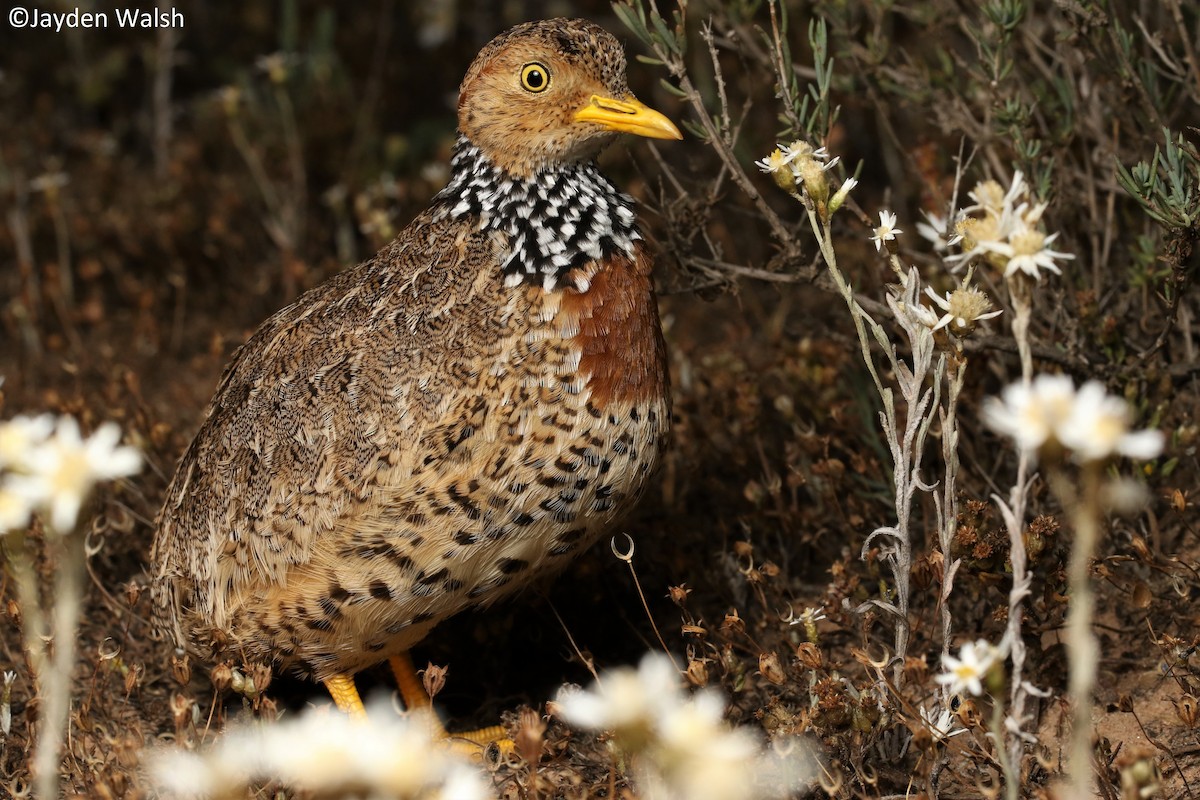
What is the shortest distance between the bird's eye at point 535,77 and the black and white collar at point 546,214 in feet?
0.68

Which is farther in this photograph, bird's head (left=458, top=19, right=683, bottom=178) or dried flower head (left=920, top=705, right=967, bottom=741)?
bird's head (left=458, top=19, right=683, bottom=178)

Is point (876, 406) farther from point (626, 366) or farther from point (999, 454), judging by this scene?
point (626, 366)

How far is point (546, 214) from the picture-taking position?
336cm

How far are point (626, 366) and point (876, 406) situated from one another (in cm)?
154

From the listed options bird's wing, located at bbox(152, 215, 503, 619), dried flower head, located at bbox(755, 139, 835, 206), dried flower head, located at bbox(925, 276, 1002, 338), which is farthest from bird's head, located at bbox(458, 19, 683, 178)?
dried flower head, located at bbox(925, 276, 1002, 338)

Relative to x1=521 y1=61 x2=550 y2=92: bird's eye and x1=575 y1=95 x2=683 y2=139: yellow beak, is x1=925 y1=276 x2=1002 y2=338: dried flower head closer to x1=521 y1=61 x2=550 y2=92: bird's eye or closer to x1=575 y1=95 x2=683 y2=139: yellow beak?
x1=575 y1=95 x2=683 y2=139: yellow beak

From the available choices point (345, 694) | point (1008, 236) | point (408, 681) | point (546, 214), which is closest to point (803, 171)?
point (1008, 236)

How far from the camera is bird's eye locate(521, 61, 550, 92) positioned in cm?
334

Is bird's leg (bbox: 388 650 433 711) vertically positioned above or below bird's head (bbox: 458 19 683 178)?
below

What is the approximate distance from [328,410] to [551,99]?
0.95 m

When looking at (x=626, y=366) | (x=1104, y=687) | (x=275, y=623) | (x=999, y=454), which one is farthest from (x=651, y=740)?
(x=999, y=454)

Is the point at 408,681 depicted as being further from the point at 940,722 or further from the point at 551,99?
the point at 551,99

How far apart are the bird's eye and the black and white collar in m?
0.21

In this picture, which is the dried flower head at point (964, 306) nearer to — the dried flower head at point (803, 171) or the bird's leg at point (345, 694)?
the dried flower head at point (803, 171)
